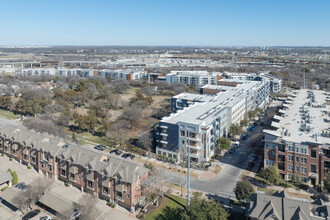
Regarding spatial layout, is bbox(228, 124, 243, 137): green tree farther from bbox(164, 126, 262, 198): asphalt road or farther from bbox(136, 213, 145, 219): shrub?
bbox(136, 213, 145, 219): shrub

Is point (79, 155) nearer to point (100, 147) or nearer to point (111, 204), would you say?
point (111, 204)

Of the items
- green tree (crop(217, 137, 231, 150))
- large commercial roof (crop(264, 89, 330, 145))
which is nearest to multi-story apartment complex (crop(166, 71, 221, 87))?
large commercial roof (crop(264, 89, 330, 145))

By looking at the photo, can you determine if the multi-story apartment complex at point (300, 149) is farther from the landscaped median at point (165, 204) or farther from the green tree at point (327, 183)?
the landscaped median at point (165, 204)

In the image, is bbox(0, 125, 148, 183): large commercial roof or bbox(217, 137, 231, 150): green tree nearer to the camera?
bbox(0, 125, 148, 183): large commercial roof

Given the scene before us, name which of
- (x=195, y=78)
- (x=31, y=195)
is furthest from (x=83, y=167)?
(x=195, y=78)

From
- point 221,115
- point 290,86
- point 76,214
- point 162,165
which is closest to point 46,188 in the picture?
point 76,214

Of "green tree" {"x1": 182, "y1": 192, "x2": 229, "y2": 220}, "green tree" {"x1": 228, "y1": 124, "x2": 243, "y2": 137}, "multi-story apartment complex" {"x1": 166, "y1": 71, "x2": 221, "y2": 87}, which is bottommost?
"green tree" {"x1": 182, "y1": 192, "x2": 229, "y2": 220}
